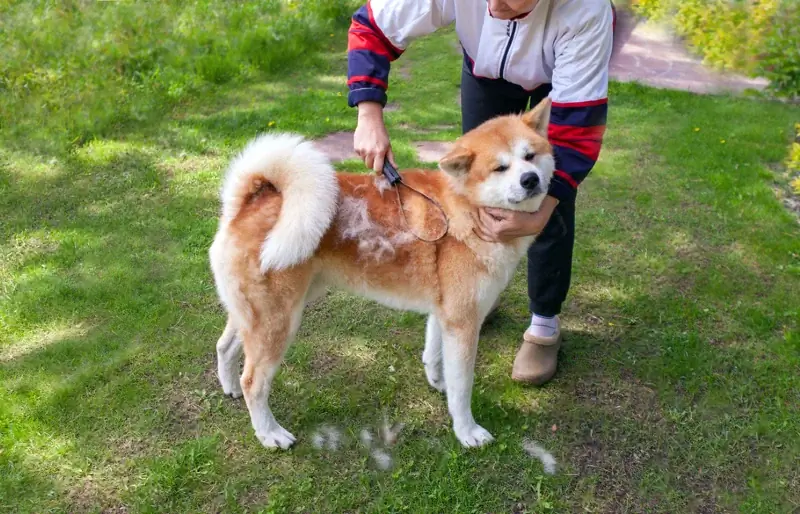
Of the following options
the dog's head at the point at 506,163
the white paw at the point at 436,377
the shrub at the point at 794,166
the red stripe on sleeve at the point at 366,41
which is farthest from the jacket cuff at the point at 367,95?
the shrub at the point at 794,166

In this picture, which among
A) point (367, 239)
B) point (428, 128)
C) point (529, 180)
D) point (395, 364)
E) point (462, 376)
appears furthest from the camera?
point (428, 128)

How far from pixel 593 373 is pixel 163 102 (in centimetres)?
475

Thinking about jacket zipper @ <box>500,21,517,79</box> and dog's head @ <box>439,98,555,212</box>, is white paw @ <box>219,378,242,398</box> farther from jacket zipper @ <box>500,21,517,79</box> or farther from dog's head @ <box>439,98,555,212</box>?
jacket zipper @ <box>500,21,517,79</box>

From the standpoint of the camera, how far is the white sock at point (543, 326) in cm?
301

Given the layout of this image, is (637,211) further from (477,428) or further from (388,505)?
(388,505)

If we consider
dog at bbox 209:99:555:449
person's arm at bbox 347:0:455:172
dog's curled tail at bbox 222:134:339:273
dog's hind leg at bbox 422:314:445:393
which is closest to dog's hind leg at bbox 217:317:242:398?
dog at bbox 209:99:555:449

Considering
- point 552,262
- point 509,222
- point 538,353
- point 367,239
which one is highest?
point 509,222

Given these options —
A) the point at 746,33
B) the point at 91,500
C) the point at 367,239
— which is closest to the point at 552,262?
the point at 367,239

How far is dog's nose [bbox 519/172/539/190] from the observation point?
2.16 meters

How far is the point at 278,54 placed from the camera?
670 centimetres

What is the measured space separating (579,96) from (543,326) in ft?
4.10

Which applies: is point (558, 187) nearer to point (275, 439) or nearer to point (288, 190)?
point (288, 190)

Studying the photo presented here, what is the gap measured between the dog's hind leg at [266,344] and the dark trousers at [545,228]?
1.18m

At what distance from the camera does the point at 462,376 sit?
8.27ft
